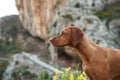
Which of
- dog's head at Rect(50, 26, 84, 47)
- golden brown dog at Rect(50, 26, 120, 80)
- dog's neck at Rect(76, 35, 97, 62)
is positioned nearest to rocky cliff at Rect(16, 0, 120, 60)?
golden brown dog at Rect(50, 26, 120, 80)

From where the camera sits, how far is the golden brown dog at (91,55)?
26.8ft

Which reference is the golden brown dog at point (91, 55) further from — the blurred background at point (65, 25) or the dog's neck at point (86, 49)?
the blurred background at point (65, 25)

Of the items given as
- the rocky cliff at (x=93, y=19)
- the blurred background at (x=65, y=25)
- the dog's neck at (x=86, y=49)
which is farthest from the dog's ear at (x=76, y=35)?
the rocky cliff at (x=93, y=19)

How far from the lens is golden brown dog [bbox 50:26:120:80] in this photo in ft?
26.8

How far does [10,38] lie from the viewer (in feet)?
229

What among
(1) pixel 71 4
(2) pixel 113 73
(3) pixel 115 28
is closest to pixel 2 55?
(1) pixel 71 4

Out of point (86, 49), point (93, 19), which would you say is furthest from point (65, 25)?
point (86, 49)

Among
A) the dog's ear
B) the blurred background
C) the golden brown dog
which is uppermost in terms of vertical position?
the dog's ear

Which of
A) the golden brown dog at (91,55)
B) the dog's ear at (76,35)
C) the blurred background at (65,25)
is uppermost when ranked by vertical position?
the dog's ear at (76,35)

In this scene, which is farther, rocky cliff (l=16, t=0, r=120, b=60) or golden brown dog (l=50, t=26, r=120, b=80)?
rocky cliff (l=16, t=0, r=120, b=60)

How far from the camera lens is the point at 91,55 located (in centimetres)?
829

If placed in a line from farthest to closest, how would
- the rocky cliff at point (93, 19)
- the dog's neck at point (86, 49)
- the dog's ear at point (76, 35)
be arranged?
the rocky cliff at point (93, 19) < the dog's neck at point (86, 49) < the dog's ear at point (76, 35)

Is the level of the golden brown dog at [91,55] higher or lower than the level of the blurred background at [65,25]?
higher

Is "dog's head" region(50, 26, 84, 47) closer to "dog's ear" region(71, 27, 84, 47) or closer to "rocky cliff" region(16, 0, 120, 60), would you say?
"dog's ear" region(71, 27, 84, 47)
